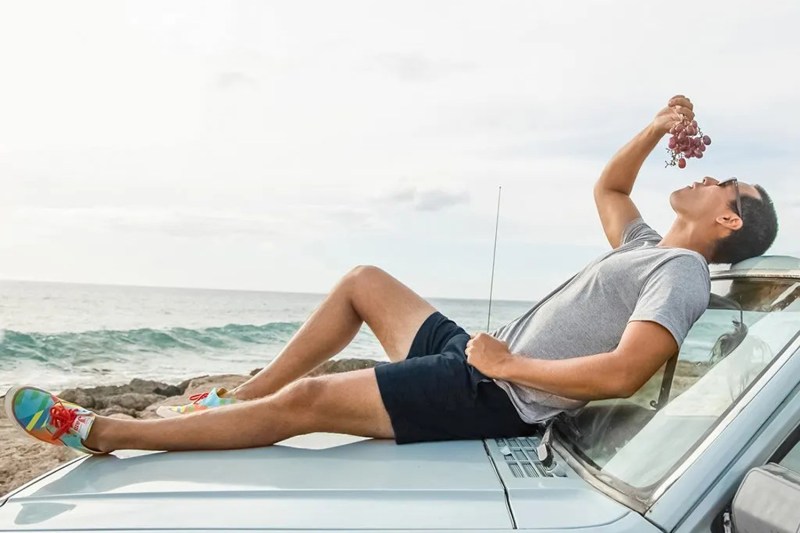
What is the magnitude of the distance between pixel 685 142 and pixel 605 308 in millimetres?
967

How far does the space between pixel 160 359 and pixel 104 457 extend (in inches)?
663

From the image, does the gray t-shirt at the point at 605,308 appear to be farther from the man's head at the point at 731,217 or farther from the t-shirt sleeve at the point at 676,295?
the man's head at the point at 731,217

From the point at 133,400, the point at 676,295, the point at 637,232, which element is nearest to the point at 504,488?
the point at 676,295

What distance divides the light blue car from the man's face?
2.05 feet

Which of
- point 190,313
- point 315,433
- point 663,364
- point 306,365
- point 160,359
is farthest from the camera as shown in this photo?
point 190,313

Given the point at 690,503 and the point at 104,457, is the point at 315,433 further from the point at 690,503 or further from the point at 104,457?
the point at 690,503

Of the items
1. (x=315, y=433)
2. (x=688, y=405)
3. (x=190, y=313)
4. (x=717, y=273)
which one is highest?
(x=717, y=273)

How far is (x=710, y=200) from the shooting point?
3.22 m

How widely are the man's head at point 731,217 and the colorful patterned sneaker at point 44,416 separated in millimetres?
2360

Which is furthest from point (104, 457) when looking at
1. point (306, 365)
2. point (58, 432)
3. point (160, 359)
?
point (160, 359)

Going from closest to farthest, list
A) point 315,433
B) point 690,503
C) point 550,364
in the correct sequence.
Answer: point 690,503
point 550,364
point 315,433

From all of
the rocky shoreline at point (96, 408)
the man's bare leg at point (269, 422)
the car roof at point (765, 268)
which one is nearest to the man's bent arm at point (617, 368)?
the car roof at point (765, 268)

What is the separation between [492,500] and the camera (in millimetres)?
1894

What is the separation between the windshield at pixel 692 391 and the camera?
2.01m
